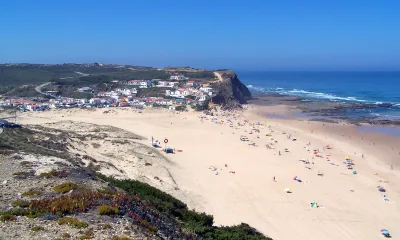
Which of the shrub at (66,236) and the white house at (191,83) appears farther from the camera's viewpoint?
the white house at (191,83)

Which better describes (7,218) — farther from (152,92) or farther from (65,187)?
(152,92)

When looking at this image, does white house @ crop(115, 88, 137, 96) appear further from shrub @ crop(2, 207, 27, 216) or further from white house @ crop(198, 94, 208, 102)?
shrub @ crop(2, 207, 27, 216)

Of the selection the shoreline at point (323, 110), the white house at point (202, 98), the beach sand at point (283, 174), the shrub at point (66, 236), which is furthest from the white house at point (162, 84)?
the shrub at point (66, 236)

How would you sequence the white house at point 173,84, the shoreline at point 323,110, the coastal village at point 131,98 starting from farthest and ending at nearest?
the white house at point 173,84
the coastal village at point 131,98
the shoreline at point 323,110

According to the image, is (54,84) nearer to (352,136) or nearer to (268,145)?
(268,145)

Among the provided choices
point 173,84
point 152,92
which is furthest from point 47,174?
point 173,84

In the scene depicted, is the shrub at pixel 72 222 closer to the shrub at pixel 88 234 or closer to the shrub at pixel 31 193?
the shrub at pixel 88 234

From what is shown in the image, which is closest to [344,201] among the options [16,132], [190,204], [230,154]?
[190,204]
